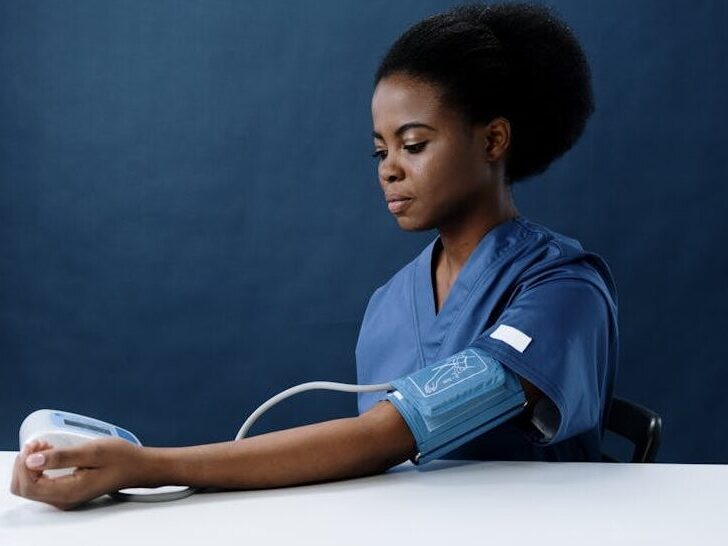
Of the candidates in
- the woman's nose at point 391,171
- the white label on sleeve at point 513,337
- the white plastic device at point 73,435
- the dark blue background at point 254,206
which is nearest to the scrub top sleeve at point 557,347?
the white label on sleeve at point 513,337

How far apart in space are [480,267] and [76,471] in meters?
0.61

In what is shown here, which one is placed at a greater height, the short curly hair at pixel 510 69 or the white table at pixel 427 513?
the short curly hair at pixel 510 69

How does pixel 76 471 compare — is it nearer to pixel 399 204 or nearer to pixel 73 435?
pixel 73 435

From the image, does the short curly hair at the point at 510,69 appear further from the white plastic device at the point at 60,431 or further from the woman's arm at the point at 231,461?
the white plastic device at the point at 60,431

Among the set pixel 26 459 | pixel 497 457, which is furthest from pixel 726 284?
pixel 26 459

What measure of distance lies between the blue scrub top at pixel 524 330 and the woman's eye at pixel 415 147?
0.15 meters

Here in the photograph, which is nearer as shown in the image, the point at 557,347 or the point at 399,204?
the point at 557,347

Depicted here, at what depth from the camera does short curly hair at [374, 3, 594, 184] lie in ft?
4.37

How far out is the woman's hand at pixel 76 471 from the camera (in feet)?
2.81

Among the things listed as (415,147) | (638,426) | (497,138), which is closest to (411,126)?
(415,147)

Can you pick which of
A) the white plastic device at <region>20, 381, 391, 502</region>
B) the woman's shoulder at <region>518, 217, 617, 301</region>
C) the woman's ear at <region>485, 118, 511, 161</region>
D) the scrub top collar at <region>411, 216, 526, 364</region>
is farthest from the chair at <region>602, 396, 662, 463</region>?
the white plastic device at <region>20, 381, 391, 502</region>

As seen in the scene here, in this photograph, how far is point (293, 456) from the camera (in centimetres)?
97

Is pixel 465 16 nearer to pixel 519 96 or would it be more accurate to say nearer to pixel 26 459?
pixel 519 96

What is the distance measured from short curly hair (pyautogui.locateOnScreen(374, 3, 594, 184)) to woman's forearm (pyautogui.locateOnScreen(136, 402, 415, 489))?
0.50 metres
